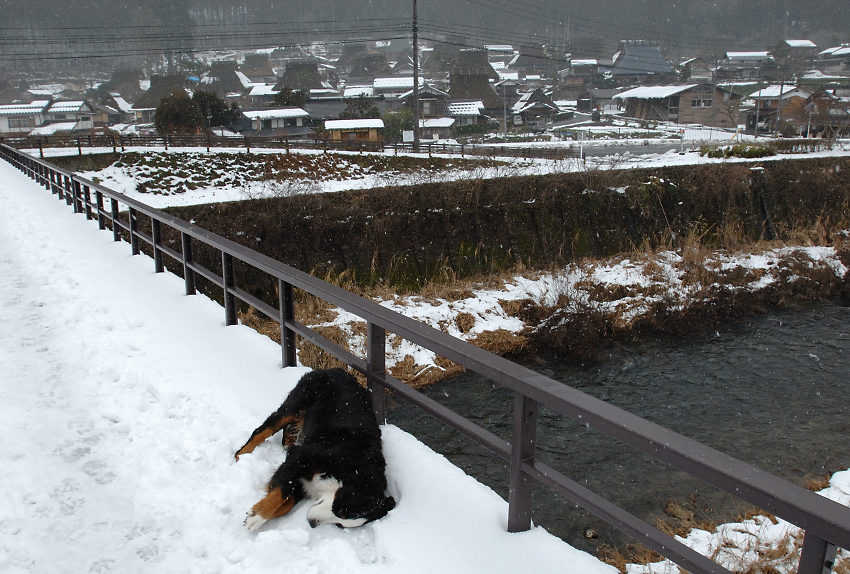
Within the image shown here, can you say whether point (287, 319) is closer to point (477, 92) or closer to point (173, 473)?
point (173, 473)

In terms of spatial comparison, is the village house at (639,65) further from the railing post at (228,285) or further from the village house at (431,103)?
the railing post at (228,285)

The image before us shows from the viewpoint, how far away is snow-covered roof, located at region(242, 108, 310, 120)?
4781 centimetres

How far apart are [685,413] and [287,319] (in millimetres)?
8009

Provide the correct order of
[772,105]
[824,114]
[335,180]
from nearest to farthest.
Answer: [335,180] → [824,114] → [772,105]

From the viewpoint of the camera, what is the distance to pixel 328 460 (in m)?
3.06

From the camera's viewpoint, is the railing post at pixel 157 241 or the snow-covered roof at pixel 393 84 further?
the snow-covered roof at pixel 393 84

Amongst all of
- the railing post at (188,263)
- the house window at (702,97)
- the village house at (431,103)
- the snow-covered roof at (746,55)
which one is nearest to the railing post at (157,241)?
the railing post at (188,263)

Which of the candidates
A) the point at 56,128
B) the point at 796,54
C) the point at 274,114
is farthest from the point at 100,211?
the point at 796,54

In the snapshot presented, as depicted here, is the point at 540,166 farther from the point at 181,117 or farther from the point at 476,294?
the point at 181,117

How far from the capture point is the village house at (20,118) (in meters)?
57.5

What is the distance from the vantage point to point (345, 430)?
3293 millimetres

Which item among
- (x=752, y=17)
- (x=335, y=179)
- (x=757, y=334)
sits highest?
(x=752, y=17)

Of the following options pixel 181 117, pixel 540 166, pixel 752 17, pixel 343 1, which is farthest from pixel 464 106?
pixel 343 1

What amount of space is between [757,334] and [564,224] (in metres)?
9.20
